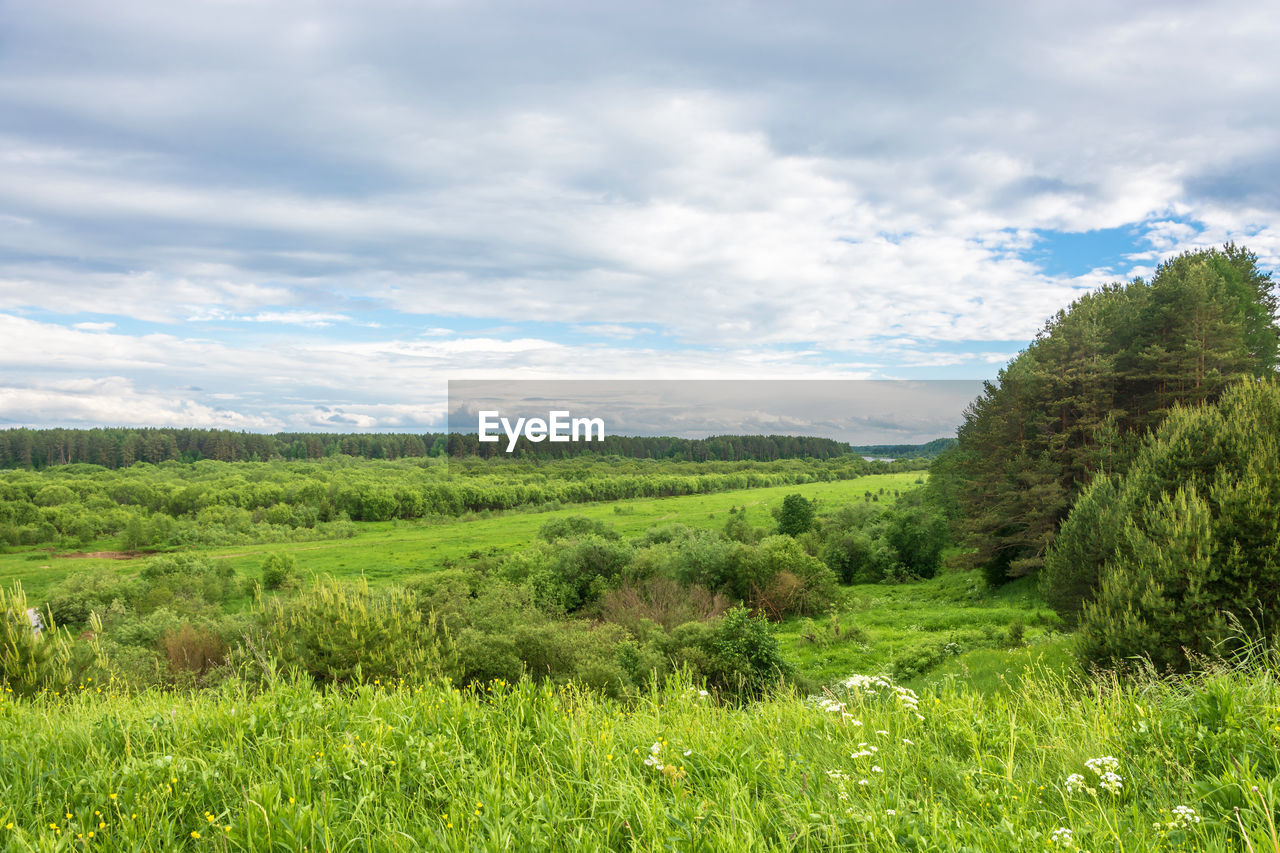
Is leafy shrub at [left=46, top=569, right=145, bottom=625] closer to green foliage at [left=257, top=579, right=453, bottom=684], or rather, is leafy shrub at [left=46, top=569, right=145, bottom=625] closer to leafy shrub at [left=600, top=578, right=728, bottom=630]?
leafy shrub at [left=600, top=578, right=728, bottom=630]

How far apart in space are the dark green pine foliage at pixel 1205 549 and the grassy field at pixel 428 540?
2067 inches

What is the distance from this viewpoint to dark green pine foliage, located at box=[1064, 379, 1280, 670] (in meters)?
13.4

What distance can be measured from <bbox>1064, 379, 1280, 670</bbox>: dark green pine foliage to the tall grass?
10885 millimetres

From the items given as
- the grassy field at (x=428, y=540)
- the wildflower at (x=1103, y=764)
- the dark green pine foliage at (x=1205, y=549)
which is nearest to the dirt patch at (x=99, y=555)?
the grassy field at (x=428, y=540)

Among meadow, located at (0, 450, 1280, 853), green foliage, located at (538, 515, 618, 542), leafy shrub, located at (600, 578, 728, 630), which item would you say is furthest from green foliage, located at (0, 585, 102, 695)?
green foliage, located at (538, 515, 618, 542)

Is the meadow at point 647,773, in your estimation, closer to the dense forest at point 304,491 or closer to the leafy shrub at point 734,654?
the leafy shrub at point 734,654

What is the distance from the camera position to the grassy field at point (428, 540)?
63969 mm

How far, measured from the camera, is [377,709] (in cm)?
532

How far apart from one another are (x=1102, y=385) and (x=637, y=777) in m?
37.2

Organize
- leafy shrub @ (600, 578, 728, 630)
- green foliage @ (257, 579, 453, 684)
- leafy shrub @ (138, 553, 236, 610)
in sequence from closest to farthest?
green foliage @ (257, 579, 453, 684) < leafy shrub @ (600, 578, 728, 630) < leafy shrub @ (138, 553, 236, 610)

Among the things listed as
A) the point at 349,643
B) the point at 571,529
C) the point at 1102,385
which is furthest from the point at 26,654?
the point at 571,529

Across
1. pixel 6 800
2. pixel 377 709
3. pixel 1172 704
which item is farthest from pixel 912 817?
pixel 6 800

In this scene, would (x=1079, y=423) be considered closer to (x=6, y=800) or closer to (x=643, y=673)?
(x=643, y=673)

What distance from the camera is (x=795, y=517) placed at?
213 feet
